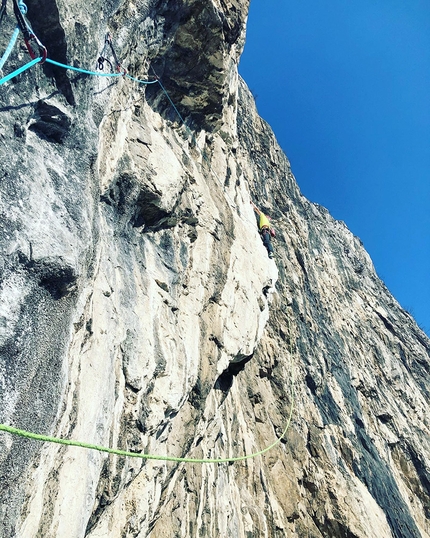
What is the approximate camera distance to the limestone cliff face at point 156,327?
293cm

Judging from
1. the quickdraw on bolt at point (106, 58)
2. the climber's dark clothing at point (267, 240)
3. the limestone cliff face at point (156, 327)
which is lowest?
the limestone cliff face at point (156, 327)

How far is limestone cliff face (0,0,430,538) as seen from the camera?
293 centimetres

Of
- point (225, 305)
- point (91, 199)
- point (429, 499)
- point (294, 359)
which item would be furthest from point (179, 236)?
point (429, 499)

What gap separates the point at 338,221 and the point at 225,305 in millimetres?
30200

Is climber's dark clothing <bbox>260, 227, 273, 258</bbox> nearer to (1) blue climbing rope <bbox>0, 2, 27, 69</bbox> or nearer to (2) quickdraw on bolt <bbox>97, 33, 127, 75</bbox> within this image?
(2) quickdraw on bolt <bbox>97, 33, 127, 75</bbox>

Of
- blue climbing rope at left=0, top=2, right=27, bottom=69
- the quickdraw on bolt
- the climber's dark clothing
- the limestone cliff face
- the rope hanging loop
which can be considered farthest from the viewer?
the climber's dark clothing

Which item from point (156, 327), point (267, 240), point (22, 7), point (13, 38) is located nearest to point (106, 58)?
point (22, 7)

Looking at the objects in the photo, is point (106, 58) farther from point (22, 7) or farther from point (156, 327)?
point (156, 327)

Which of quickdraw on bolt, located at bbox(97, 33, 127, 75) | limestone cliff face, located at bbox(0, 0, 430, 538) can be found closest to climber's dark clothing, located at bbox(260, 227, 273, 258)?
limestone cliff face, located at bbox(0, 0, 430, 538)

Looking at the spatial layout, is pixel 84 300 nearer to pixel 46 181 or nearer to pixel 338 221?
pixel 46 181

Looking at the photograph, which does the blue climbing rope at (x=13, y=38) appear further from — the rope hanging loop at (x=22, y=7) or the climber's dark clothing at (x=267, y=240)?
the climber's dark clothing at (x=267, y=240)

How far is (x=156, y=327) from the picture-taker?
203 inches

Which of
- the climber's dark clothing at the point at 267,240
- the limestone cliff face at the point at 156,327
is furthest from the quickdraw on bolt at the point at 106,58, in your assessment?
Answer: the climber's dark clothing at the point at 267,240

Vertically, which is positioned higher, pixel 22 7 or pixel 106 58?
pixel 106 58
